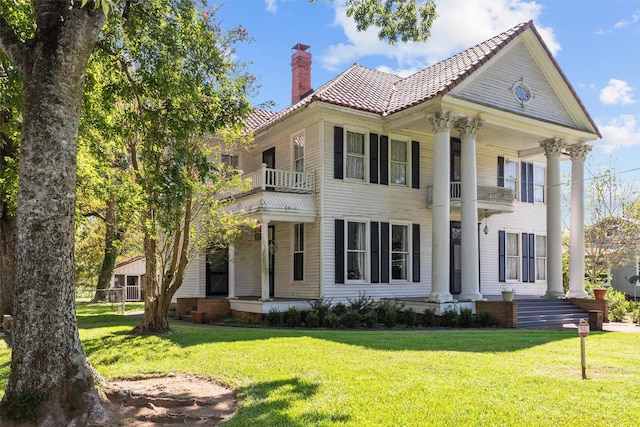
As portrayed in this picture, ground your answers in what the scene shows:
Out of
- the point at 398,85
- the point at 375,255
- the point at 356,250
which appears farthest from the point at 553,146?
the point at 356,250

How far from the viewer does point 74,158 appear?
573 cm

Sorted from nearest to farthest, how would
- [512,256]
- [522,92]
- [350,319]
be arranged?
[350,319] < [522,92] < [512,256]

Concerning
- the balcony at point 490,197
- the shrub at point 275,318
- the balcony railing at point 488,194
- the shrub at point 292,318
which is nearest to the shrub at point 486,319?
the balcony at point 490,197

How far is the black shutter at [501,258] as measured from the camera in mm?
21594

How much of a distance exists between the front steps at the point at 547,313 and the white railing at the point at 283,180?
7.59m

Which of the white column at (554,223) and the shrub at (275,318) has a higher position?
the white column at (554,223)

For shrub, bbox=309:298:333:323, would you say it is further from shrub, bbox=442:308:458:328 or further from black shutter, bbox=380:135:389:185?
black shutter, bbox=380:135:389:185

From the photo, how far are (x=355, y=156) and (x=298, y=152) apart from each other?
2.02 metres

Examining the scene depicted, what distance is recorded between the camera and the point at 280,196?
55.2ft

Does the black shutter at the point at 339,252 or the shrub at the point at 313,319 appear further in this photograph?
the black shutter at the point at 339,252

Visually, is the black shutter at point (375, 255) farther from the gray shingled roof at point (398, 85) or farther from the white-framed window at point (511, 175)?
the white-framed window at point (511, 175)

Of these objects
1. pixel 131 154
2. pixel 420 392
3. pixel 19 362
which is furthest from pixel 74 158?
pixel 131 154

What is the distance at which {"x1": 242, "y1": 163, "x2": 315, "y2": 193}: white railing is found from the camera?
16.8 m

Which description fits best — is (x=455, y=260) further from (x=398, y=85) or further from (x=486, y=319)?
(x=398, y=85)
